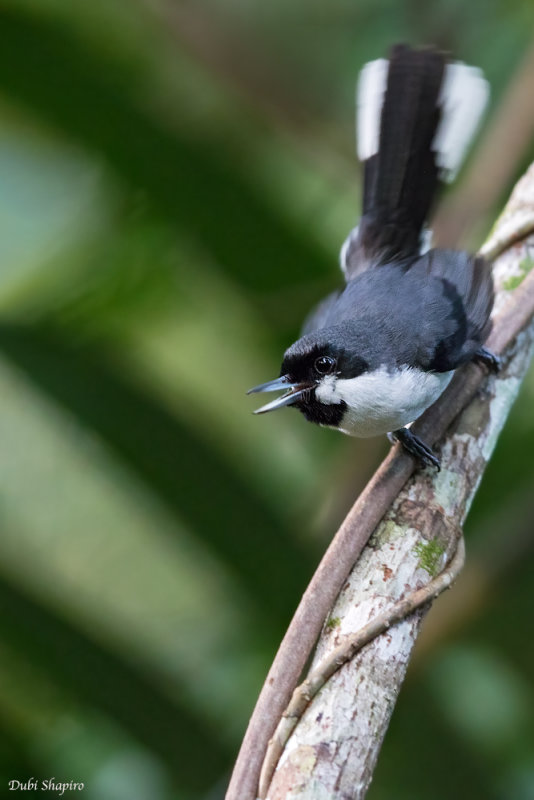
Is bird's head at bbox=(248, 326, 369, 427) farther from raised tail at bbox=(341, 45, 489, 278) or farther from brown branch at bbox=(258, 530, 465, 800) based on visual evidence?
brown branch at bbox=(258, 530, 465, 800)

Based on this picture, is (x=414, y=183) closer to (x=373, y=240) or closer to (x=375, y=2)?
(x=373, y=240)

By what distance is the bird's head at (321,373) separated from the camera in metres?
2.48

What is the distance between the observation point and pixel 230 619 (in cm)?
324

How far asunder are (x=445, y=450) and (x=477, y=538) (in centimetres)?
122

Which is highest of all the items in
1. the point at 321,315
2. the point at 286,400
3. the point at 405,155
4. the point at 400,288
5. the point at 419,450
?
the point at 405,155

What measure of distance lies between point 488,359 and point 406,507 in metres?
0.64

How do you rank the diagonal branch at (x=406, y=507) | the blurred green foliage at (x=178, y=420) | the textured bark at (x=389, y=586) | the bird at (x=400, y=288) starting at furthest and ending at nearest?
the blurred green foliage at (x=178, y=420) → the bird at (x=400, y=288) → the diagonal branch at (x=406, y=507) → the textured bark at (x=389, y=586)

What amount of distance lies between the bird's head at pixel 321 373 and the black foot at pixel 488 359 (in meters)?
0.31

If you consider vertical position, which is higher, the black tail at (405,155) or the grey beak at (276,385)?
the black tail at (405,155)

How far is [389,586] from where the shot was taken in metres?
Result: 1.78
